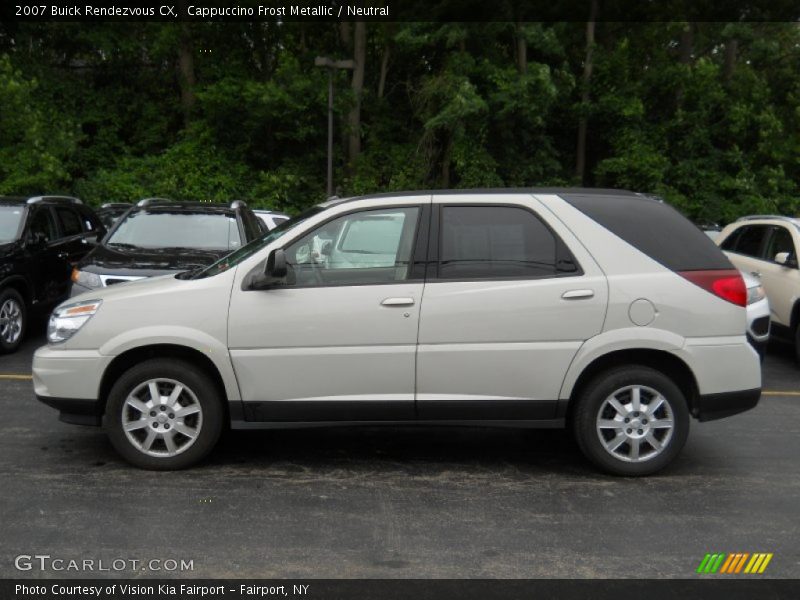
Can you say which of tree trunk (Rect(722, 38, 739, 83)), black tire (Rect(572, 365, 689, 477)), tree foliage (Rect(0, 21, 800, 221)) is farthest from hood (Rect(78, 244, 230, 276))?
tree trunk (Rect(722, 38, 739, 83))

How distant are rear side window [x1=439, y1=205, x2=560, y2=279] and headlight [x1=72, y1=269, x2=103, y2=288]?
15.4ft

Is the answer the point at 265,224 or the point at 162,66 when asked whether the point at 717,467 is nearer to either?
the point at 265,224

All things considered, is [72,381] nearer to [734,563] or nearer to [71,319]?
[71,319]

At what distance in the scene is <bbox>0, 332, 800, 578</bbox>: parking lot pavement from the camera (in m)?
4.20

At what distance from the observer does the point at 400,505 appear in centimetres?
496

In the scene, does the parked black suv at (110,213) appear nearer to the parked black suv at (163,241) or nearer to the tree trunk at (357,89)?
the parked black suv at (163,241)

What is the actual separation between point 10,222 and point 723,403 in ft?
27.2

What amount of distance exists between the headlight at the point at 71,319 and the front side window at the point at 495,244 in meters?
2.25

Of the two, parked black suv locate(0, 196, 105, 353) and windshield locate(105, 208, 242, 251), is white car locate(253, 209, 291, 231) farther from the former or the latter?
windshield locate(105, 208, 242, 251)

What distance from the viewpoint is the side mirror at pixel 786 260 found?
9.56 metres

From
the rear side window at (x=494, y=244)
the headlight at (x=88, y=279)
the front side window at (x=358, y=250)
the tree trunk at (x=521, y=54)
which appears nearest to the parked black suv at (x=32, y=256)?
the headlight at (x=88, y=279)

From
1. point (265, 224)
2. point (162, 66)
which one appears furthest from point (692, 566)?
point (162, 66)

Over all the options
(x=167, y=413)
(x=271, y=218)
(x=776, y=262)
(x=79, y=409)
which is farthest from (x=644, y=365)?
(x=271, y=218)
